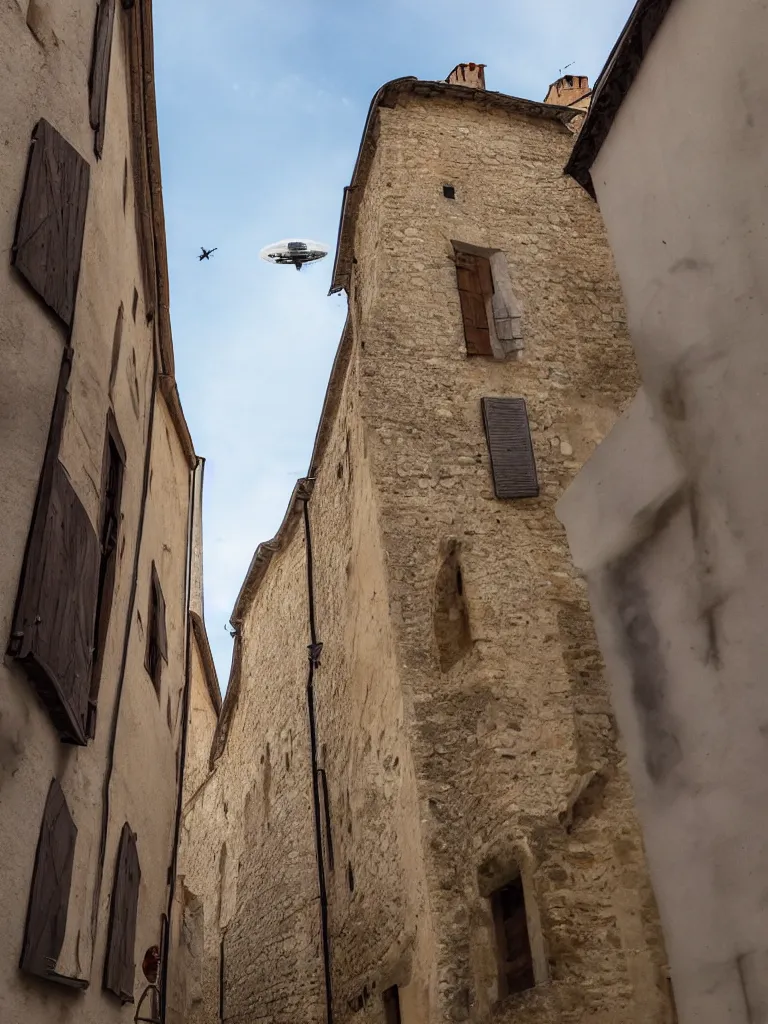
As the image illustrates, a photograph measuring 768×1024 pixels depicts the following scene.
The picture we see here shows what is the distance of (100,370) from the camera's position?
657 centimetres

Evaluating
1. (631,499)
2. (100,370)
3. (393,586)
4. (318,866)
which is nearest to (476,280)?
(393,586)

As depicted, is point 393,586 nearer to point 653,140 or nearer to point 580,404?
point 580,404

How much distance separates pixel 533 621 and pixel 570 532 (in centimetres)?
275

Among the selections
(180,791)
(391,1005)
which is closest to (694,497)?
(391,1005)

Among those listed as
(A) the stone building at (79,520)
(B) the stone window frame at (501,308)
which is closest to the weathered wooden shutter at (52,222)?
(A) the stone building at (79,520)

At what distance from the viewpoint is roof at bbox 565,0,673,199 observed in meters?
5.26

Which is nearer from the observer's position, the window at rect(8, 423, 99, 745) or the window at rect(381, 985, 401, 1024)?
the window at rect(8, 423, 99, 745)

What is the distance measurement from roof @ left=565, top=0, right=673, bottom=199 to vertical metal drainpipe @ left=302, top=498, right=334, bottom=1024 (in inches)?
304

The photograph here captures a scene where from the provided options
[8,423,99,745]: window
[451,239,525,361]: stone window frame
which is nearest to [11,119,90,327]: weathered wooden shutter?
[8,423,99,745]: window

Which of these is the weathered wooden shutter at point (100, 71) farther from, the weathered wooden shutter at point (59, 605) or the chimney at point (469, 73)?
the chimney at point (469, 73)

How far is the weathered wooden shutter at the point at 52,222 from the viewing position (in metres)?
5.04

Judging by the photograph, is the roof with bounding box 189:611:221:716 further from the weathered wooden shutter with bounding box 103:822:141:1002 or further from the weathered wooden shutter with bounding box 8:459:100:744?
the weathered wooden shutter with bounding box 8:459:100:744

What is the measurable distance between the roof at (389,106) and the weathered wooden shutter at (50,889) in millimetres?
8488

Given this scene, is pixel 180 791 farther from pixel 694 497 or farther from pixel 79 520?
pixel 694 497
